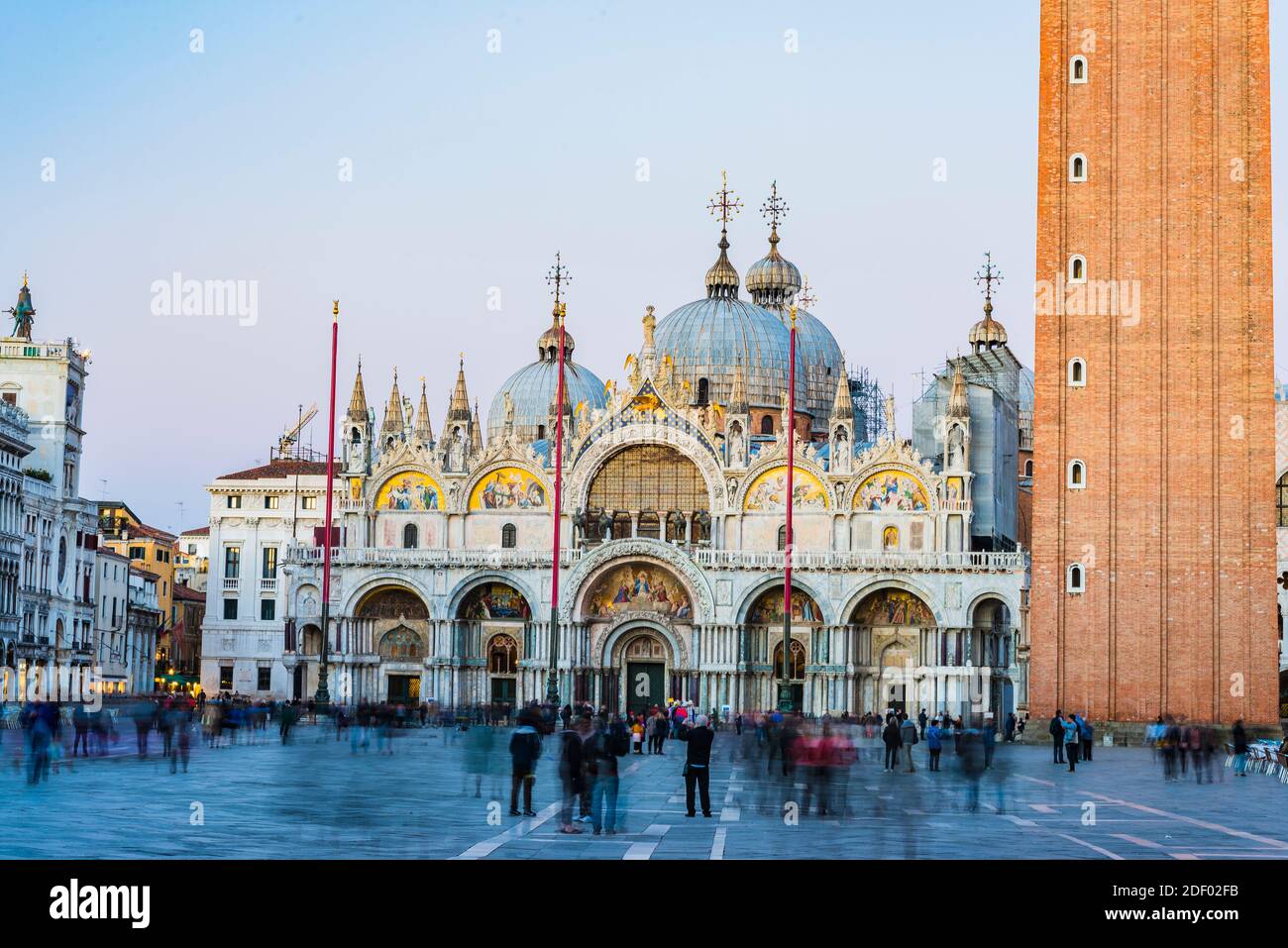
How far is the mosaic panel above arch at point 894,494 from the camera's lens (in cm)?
7031

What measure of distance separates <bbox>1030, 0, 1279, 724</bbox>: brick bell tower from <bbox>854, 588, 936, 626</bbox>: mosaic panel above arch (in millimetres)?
15293

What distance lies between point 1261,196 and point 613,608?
28609mm

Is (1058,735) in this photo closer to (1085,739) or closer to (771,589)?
(1085,739)

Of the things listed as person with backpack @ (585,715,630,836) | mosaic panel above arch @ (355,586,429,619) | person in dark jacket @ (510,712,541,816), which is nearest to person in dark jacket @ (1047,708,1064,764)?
person in dark jacket @ (510,712,541,816)

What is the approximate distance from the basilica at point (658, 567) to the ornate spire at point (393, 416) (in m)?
0.09

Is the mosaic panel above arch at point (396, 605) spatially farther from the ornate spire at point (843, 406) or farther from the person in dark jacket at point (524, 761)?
the person in dark jacket at point (524, 761)

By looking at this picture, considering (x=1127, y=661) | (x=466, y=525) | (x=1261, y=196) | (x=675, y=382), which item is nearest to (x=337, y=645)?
(x=466, y=525)

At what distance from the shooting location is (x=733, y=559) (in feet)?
230

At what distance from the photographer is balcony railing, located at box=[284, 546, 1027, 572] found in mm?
68312

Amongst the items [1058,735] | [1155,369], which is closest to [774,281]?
[1155,369]

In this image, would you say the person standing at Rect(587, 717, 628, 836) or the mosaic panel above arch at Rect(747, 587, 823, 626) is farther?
the mosaic panel above arch at Rect(747, 587, 823, 626)

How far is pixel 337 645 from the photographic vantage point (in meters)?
72.8
